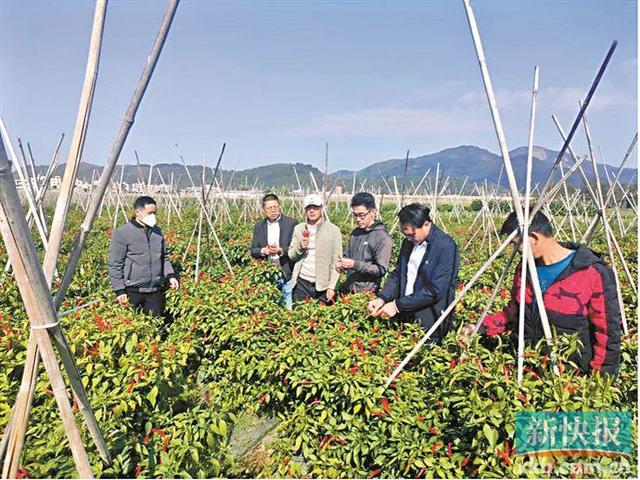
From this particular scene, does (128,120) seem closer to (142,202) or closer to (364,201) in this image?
(364,201)

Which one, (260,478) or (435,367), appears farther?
(260,478)

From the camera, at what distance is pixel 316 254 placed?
4.86 meters

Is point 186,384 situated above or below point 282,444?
above

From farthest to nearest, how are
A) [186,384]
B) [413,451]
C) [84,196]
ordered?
[84,196], [186,384], [413,451]

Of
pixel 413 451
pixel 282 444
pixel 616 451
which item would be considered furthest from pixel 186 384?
pixel 616 451

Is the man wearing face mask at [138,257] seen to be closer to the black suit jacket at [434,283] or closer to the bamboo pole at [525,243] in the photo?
the black suit jacket at [434,283]

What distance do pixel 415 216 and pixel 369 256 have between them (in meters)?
1.38

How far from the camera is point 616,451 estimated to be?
71.9 inches

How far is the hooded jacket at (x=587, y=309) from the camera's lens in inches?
92.5

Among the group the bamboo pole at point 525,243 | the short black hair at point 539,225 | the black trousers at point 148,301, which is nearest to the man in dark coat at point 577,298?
the short black hair at point 539,225

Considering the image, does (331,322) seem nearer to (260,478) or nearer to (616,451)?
(260,478)

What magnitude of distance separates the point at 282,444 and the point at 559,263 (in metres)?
2.24

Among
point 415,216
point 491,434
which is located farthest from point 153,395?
point 415,216

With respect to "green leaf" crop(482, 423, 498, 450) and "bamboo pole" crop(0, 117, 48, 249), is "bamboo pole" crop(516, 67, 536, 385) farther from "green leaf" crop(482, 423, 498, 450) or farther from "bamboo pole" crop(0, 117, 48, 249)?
"bamboo pole" crop(0, 117, 48, 249)
